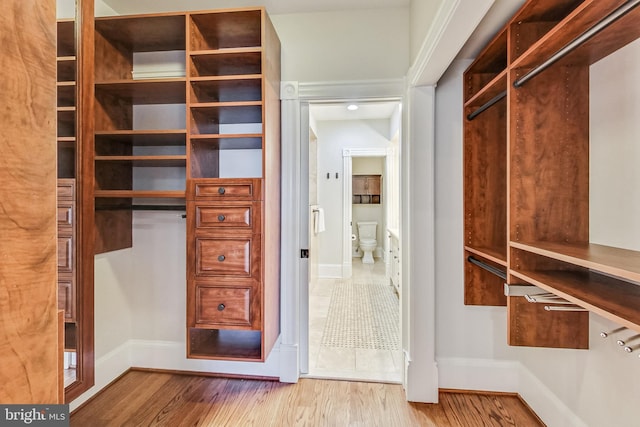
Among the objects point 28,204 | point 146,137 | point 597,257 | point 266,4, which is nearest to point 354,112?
point 266,4

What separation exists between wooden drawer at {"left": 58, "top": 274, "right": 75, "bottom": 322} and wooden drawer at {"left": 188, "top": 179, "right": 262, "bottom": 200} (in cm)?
81

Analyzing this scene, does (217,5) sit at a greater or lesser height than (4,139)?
greater

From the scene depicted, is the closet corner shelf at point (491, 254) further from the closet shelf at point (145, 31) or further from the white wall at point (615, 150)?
Result: the closet shelf at point (145, 31)

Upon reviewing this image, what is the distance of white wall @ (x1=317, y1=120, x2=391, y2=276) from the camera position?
4883mm

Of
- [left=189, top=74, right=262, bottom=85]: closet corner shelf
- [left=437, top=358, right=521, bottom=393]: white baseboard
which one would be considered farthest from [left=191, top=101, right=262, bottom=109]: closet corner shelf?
[left=437, top=358, right=521, bottom=393]: white baseboard

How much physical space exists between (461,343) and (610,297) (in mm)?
1185

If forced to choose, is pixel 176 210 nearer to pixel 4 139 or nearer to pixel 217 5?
pixel 217 5

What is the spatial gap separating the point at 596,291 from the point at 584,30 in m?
0.96

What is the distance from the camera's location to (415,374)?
1.92 metres

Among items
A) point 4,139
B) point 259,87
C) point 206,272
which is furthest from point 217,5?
point 4,139

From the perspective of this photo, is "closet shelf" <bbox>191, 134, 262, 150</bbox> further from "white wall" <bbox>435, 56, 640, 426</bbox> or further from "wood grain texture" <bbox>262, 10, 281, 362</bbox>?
"white wall" <bbox>435, 56, 640, 426</bbox>

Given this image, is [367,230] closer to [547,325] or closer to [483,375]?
[483,375]

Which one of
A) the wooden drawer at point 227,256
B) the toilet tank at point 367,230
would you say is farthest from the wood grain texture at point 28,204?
the toilet tank at point 367,230

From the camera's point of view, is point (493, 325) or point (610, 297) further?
point (493, 325)
